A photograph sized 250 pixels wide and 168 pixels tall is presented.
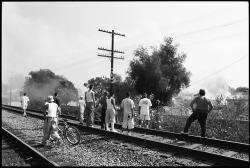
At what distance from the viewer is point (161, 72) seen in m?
35.2

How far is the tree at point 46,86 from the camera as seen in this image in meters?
58.2

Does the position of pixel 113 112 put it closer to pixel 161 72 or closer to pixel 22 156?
pixel 22 156

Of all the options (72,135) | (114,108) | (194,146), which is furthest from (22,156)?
(194,146)

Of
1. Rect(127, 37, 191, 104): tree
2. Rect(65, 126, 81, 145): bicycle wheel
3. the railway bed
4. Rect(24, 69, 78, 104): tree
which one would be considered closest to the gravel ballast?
Rect(65, 126, 81, 145): bicycle wheel

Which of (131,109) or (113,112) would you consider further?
(113,112)

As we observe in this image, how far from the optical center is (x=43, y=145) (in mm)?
8406

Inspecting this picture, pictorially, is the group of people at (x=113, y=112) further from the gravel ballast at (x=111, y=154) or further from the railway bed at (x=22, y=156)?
the railway bed at (x=22, y=156)

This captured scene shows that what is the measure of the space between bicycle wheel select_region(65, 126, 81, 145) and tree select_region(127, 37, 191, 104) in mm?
26673

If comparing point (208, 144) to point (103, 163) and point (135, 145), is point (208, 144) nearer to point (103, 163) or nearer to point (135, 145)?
point (135, 145)

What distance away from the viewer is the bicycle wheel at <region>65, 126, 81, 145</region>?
8.71 metres

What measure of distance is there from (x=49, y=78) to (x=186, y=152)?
206 feet

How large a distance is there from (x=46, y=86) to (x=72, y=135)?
56388 mm

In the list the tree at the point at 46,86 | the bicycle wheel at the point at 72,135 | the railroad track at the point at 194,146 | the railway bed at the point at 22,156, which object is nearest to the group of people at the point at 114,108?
the railroad track at the point at 194,146

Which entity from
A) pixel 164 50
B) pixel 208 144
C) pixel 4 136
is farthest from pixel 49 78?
pixel 208 144
